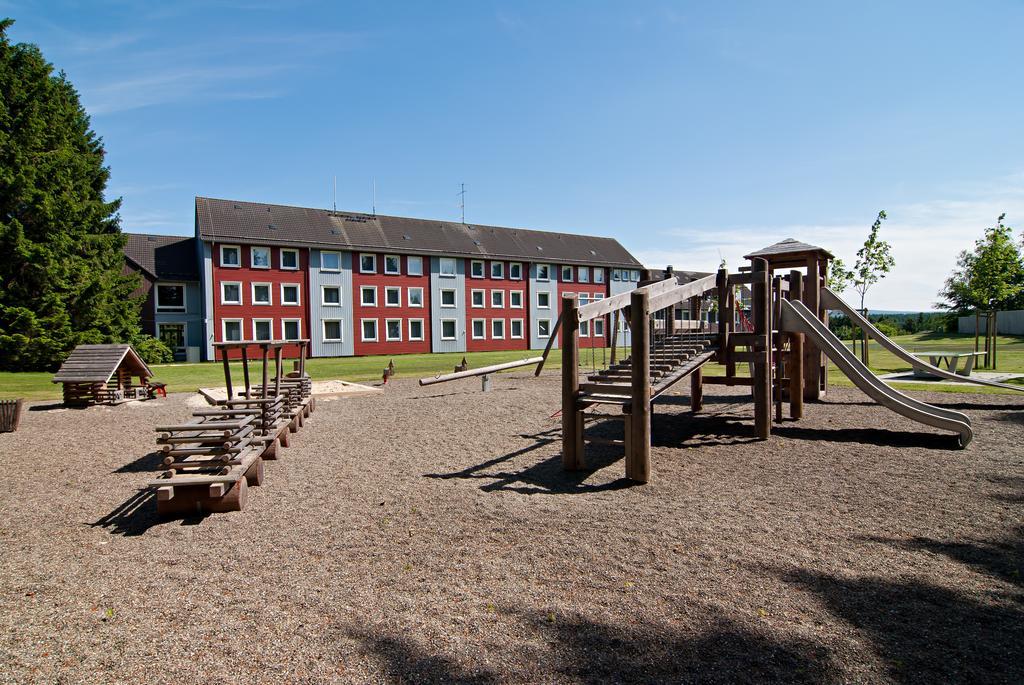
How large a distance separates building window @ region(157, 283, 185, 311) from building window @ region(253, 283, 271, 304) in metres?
5.27

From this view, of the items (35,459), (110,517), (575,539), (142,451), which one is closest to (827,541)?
(575,539)

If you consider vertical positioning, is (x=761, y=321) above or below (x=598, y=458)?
above

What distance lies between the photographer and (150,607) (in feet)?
13.9

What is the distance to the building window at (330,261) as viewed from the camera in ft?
143

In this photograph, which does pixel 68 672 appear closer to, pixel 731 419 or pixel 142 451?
pixel 142 451

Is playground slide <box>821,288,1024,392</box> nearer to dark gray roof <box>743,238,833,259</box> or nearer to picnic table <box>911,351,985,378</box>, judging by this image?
dark gray roof <box>743,238,833,259</box>

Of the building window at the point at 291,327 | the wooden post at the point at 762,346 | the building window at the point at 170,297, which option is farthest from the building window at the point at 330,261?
the wooden post at the point at 762,346

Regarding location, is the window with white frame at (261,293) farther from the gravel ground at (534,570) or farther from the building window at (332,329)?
the gravel ground at (534,570)

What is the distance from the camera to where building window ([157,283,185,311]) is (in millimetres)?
41678

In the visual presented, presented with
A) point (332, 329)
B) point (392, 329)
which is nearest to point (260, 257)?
point (332, 329)

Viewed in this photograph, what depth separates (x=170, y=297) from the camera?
42.0m

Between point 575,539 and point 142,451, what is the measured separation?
804cm

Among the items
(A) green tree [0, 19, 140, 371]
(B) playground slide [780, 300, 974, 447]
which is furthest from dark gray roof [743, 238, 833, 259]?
(A) green tree [0, 19, 140, 371]

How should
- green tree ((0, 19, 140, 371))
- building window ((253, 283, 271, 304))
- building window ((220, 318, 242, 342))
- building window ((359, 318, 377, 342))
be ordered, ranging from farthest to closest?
building window ((359, 318, 377, 342))
building window ((253, 283, 271, 304))
building window ((220, 318, 242, 342))
green tree ((0, 19, 140, 371))
